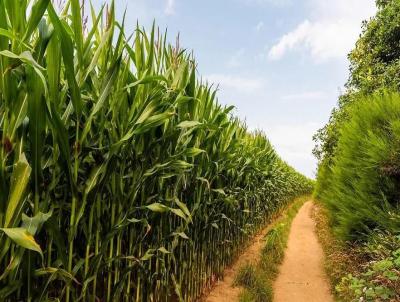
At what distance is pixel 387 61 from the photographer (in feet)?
28.5

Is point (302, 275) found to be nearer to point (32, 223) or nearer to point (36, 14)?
point (32, 223)

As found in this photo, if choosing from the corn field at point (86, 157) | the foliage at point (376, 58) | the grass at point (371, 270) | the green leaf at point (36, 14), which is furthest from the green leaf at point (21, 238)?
the foliage at point (376, 58)

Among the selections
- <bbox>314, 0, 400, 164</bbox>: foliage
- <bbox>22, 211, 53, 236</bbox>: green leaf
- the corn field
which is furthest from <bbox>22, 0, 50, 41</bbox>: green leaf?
<bbox>314, 0, 400, 164</bbox>: foliage

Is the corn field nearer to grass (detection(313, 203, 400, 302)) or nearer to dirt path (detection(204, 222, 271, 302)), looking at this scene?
dirt path (detection(204, 222, 271, 302))

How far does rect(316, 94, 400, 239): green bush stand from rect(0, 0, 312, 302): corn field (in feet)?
6.70

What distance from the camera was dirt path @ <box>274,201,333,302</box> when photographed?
5.34m

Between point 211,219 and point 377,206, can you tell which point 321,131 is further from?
point 211,219

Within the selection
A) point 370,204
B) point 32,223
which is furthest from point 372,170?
point 32,223

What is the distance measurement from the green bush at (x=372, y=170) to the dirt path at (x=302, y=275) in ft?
3.05

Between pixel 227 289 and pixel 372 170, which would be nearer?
pixel 372 170

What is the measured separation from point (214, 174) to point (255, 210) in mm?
4294

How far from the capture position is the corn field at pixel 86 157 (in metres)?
1.57

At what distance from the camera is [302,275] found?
6371 millimetres

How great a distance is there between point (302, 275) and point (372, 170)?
2.53 metres
